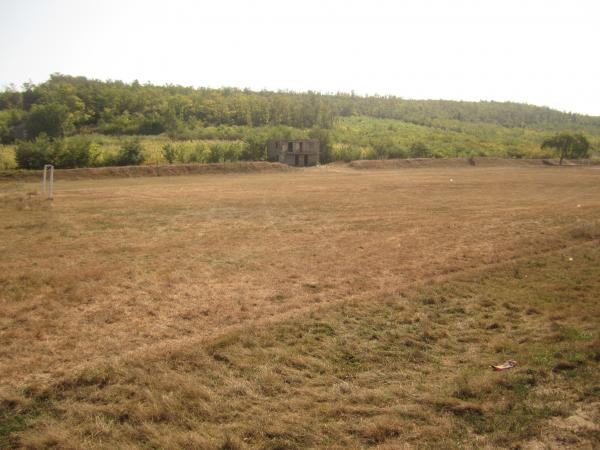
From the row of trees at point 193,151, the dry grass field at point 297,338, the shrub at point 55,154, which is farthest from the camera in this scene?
the row of trees at point 193,151

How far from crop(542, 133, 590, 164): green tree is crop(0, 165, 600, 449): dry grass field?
214ft

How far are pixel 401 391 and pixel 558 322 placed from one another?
3.96m

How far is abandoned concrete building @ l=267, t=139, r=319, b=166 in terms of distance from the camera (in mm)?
59125

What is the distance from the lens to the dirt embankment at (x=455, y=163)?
59250 millimetres

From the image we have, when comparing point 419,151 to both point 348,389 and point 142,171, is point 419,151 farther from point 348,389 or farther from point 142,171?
point 348,389

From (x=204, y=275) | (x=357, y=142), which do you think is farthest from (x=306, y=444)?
(x=357, y=142)

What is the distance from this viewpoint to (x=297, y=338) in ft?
24.6

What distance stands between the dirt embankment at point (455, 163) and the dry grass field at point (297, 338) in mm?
42941

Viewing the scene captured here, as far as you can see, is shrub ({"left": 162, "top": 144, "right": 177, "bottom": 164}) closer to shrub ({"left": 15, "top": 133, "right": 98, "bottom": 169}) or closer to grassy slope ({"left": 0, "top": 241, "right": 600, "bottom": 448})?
shrub ({"left": 15, "top": 133, "right": 98, "bottom": 169})

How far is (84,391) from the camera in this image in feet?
19.0

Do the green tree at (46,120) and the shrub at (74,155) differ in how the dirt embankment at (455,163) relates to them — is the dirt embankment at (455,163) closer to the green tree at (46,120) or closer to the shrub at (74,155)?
the shrub at (74,155)

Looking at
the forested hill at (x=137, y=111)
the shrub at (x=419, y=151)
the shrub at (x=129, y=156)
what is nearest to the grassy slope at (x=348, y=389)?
the shrub at (x=129, y=156)

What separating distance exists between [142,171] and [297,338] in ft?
129

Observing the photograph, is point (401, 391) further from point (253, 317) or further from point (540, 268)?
point (540, 268)
